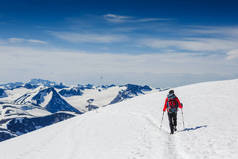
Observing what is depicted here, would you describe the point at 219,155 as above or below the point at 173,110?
below

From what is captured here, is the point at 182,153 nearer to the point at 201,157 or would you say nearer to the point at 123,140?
the point at 201,157

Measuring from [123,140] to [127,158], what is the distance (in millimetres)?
4754

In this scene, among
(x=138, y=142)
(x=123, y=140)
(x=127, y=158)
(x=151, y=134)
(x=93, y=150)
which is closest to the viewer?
(x=127, y=158)

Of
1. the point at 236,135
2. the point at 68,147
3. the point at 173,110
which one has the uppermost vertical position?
the point at 173,110

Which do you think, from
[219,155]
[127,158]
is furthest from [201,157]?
[127,158]

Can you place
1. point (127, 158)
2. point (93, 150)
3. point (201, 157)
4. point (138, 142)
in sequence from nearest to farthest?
1. point (201, 157)
2. point (127, 158)
3. point (93, 150)
4. point (138, 142)

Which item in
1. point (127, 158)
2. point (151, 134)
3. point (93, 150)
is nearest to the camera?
point (127, 158)

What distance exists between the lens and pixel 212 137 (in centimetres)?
1546

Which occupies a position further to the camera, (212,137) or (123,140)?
(123,140)

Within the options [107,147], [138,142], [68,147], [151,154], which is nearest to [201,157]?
[151,154]

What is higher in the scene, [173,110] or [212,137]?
[173,110]

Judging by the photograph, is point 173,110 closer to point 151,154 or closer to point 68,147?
point 151,154

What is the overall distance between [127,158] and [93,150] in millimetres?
3438

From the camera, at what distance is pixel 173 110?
60.7 ft
